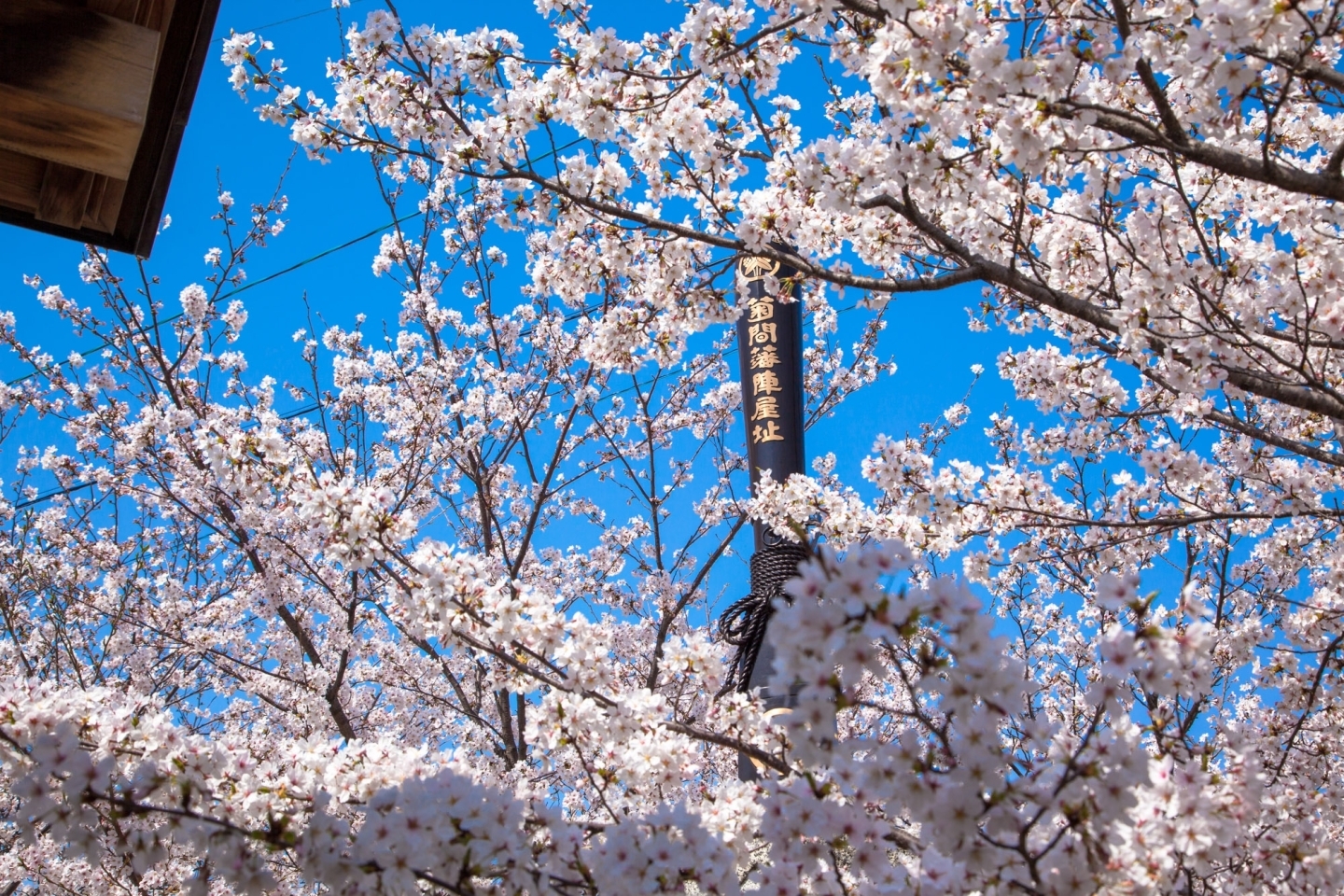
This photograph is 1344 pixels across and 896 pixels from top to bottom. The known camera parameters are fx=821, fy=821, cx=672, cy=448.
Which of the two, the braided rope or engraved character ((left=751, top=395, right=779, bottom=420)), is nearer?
the braided rope

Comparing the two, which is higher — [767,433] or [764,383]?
[764,383]

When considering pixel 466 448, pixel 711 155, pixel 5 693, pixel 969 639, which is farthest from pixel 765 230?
pixel 466 448

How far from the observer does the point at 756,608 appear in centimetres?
500

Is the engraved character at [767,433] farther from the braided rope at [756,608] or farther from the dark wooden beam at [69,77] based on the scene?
the dark wooden beam at [69,77]

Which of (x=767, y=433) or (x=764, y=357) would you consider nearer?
(x=767, y=433)

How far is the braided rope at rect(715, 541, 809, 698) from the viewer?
483 cm

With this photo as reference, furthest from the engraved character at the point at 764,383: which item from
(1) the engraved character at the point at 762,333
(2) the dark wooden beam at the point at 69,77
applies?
(2) the dark wooden beam at the point at 69,77

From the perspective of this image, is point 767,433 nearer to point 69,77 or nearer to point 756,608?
point 756,608

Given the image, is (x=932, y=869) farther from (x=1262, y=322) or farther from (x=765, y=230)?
(x=1262, y=322)

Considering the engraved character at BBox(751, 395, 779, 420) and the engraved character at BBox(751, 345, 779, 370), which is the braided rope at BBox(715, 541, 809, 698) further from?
the engraved character at BBox(751, 345, 779, 370)

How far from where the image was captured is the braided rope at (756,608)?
4.83 meters

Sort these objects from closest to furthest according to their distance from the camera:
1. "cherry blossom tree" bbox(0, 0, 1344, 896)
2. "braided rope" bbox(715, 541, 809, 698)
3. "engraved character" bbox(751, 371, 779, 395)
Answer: "cherry blossom tree" bbox(0, 0, 1344, 896)
"braided rope" bbox(715, 541, 809, 698)
"engraved character" bbox(751, 371, 779, 395)

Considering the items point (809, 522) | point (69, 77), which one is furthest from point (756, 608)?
point (69, 77)

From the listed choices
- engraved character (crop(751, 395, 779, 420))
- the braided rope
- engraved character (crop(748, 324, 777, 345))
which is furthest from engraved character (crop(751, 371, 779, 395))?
the braided rope
